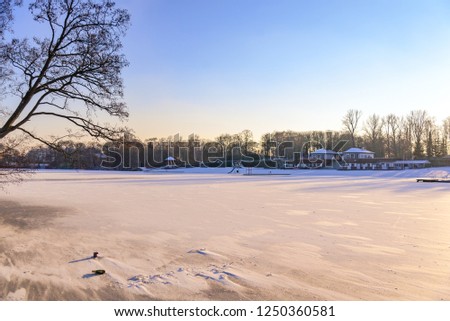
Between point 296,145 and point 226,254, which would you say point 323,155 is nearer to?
point 296,145

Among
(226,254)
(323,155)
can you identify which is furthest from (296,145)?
(226,254)

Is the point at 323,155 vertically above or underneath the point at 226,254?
above

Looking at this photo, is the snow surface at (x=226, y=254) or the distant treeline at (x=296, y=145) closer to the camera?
the snow surface at (x=226, y=254)

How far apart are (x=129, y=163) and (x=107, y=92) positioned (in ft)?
248

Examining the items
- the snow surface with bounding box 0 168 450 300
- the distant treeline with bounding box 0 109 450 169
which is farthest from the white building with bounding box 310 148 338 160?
the snow surface with bounding box 0 168 450 300

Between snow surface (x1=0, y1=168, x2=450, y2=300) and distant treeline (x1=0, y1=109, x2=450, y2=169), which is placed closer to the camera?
snow surface (x1=0, y1=168, x2=450, y2=300)

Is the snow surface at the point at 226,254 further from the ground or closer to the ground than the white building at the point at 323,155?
closer to the ground

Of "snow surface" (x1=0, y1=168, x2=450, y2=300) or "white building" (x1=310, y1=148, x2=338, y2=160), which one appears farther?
"white building" (x1=310, y1=148, x2=338, y2=160)

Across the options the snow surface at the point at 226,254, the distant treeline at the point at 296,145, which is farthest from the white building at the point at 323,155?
the snow surface at the point at 226,254

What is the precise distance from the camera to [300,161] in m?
80.4

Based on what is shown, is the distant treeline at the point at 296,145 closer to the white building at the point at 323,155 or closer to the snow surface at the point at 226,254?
the white building at the point at 323,155

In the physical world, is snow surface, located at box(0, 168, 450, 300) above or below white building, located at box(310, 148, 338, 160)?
below

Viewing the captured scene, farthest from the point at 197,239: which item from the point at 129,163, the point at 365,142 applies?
the point at 365,142

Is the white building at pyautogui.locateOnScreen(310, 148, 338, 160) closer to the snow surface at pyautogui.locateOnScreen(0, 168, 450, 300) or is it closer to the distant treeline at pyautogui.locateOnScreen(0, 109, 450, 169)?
the distant treeline at pyautogui.locateOnScreen(0, 109, 450, 169)
